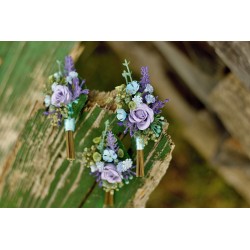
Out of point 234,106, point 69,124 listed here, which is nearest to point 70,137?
point 69,124

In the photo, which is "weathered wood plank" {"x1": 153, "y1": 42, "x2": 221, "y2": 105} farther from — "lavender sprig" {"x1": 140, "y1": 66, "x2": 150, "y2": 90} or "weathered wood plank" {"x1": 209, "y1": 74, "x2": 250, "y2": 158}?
"lavender sprig" {"x1": 140, "y1": 66, "x2": 150, "y2": 90}

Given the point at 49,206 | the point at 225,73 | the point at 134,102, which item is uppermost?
the point at 225,73

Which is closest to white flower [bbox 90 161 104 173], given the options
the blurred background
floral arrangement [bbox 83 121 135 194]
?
floral arrangement [bbox 83 121 135 194]

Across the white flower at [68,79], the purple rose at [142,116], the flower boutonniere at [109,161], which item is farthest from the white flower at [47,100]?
the purple rose at [142,116]

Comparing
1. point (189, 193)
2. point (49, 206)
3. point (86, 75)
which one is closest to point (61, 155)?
point (49, 206)

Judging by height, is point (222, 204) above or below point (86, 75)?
below

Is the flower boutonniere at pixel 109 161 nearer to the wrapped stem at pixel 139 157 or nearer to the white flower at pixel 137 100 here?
the wrapped stem at pixel 139 157

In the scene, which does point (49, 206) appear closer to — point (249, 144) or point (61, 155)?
point (61, 155)

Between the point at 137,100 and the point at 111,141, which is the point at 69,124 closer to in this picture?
the point at 111,141
